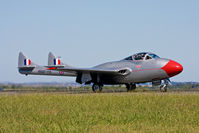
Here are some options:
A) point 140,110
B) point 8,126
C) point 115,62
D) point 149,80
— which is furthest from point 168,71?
point 8,126

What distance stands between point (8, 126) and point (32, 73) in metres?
25.6

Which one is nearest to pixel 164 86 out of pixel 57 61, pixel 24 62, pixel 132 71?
pixel 132 71

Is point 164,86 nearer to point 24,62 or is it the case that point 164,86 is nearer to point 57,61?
point 57,61

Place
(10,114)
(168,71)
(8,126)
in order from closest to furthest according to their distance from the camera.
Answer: (8,126) < (10,114) < (168,71)

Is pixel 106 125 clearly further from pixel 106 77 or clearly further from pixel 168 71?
pixel 106 77

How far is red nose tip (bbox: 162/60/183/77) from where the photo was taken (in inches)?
936

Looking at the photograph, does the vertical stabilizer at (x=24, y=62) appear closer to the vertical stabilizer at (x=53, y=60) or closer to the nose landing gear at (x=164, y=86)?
the vertical stabilizer at (x=53, y=60)

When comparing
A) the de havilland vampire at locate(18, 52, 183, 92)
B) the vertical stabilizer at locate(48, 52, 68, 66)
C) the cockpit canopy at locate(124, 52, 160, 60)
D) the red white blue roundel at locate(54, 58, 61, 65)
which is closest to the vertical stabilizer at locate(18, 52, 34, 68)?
the vertical stabilizer at locate(48, 52, 68, 66)

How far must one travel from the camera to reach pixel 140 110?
36.9 feet

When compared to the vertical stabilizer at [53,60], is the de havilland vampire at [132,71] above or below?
below

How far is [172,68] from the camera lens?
23.8 metres

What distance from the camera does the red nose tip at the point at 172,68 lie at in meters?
23.8

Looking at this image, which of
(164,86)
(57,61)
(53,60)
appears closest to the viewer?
(164,86)

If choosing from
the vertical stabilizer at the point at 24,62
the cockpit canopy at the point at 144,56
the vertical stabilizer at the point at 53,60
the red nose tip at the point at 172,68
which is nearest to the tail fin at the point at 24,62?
the vertical stabilizer at the point at 24,62
